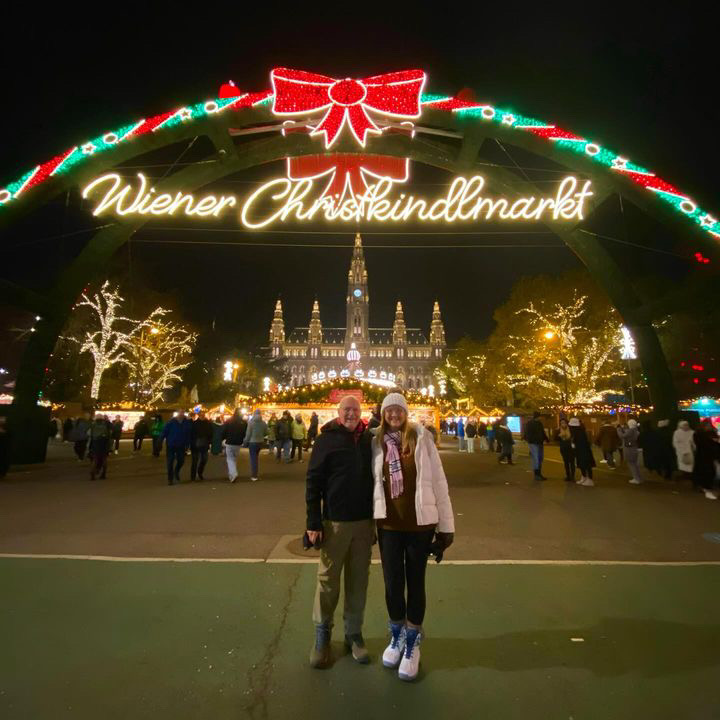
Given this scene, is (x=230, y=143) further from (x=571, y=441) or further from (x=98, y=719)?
(x=98, y=719)

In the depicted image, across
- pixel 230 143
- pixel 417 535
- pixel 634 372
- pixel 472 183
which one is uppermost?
pixel 230 143

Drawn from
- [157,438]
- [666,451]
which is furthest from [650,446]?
[157,438]

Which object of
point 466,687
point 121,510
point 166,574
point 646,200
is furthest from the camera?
point 646,200

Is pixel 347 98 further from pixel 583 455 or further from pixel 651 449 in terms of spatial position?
pixel 651 449

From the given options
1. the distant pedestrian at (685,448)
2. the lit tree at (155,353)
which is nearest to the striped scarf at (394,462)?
the distant pedestrian at (685,448)

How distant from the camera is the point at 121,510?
7.32 meters

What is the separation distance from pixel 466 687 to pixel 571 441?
366 inches

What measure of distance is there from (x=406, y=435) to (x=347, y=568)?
102 centimetres

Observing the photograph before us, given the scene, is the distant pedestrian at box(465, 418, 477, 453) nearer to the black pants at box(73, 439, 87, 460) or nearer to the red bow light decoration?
the red bow light decoration

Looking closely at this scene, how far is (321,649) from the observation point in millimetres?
2861

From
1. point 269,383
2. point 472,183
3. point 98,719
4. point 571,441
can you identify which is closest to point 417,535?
point 98,719

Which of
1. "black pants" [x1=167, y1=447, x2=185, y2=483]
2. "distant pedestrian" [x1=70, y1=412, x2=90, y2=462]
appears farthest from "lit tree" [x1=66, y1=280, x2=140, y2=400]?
"black pants" [x1=167, y1=447, x2=185, y2=483]

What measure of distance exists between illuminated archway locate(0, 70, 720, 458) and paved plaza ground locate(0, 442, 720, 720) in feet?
26.6

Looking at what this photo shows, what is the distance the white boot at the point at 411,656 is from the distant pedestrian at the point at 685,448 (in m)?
9.34
